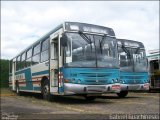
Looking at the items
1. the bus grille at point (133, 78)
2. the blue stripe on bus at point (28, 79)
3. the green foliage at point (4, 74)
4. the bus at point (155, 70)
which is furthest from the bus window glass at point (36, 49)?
the green foliage at point (4, 74)

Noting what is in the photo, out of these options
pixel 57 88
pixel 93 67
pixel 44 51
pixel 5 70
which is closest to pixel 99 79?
pixel 93 67

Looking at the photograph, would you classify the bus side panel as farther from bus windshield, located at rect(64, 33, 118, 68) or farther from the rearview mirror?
bus windshield, located at rect(64, 33, 118, 68)

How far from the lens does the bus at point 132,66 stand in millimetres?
19123

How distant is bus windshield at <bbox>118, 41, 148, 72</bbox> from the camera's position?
19.7 meters

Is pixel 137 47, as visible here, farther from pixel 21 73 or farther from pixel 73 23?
pixel 21 73

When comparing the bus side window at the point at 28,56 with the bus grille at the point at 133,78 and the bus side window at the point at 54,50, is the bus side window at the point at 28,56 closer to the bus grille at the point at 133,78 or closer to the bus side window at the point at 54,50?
the bus side window at the point at 54,50

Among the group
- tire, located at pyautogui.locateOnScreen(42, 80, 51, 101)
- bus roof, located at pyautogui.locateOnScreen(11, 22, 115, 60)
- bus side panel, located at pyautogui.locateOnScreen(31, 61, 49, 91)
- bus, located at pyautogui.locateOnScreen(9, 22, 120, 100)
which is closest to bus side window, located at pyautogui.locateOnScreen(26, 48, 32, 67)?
bus side panel, located at pyautogui.locateOnScreen(31, 61, 49, 91)

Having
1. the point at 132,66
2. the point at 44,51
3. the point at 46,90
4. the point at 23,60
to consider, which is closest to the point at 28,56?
the point at 23,60

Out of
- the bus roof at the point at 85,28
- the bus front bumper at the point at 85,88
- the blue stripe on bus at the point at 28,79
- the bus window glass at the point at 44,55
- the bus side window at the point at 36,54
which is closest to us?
the bus front bumper at the point at 85,88

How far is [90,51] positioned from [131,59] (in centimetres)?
561

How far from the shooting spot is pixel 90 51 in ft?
48.7

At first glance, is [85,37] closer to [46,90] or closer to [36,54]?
[46,90]

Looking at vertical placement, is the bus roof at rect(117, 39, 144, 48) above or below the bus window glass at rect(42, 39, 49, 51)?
above

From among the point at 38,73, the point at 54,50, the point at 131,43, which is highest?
the point at 131,43
